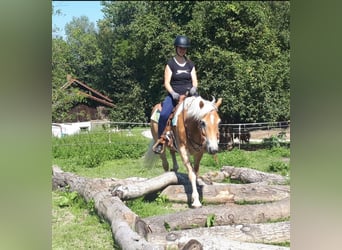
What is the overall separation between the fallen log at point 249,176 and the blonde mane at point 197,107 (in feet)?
3.09

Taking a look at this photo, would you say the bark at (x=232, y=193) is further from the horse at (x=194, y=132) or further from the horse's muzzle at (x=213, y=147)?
the horse's muzzle at (x=213, y=147)

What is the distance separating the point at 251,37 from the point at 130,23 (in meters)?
Result: 1.32

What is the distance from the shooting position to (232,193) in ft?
14.2

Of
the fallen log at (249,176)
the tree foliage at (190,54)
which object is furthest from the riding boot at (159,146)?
the fallen log at (249,176)

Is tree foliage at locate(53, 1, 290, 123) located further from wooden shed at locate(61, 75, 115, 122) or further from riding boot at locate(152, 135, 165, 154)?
riding boot at locate(152, 135, 165, 154)

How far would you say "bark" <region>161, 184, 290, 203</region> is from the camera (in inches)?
161

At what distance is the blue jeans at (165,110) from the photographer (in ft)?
13.4

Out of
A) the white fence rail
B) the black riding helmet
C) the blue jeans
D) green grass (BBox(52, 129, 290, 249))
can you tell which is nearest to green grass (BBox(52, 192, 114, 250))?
green grass (BBox(52, 129, 290, 249))

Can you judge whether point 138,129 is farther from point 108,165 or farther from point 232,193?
point 232,193

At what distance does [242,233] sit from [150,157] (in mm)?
1208

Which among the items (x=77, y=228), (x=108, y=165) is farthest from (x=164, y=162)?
(x=77, y=228)

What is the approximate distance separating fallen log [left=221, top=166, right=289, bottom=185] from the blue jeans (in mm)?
799
